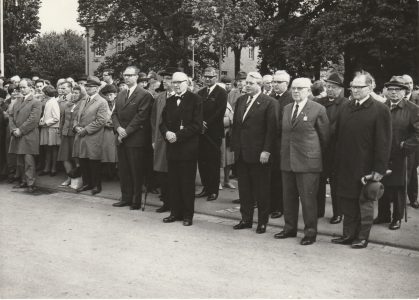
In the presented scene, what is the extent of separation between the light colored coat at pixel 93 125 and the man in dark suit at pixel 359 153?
491cm

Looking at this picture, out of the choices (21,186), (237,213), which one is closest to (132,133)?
(237,213)

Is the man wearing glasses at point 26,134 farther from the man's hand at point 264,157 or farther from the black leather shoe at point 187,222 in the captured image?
the man's hand at point 264,157

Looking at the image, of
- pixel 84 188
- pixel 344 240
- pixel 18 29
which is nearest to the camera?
pixel 344 240

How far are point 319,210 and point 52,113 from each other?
250 inches

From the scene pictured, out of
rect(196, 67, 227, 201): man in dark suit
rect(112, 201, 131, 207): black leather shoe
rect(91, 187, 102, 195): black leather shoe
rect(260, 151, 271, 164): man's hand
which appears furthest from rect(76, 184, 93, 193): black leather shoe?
rect(260, 151, 271, 164): man's hand

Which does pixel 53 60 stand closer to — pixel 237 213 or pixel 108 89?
pixel 108 89

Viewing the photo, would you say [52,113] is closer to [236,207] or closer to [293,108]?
[236,207]

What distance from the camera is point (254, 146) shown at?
7.82 meters

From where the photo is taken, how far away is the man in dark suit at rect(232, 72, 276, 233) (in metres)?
7.79

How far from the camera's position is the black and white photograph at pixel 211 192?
5.73 m

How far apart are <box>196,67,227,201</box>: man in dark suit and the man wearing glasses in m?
3.40

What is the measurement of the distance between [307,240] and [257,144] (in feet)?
4.82

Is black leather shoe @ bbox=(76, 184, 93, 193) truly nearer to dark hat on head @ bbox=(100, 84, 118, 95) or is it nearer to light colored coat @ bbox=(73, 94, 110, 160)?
light colored coat @ bbox=(73, 94, 110, 160)

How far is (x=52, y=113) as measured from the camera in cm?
1230
